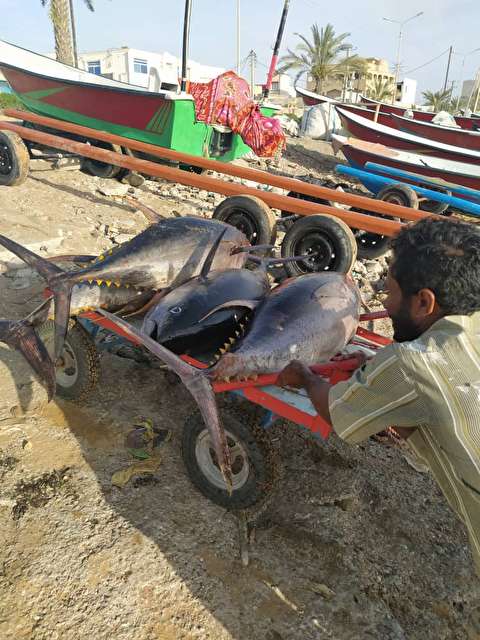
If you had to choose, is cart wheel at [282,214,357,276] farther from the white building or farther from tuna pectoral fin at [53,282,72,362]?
the white building

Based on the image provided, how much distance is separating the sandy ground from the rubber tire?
6482 millimetres

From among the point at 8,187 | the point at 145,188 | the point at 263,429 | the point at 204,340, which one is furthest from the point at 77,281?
the point at 145,188

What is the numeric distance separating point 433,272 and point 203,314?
1.48m

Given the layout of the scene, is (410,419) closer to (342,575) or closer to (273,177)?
(342,575)

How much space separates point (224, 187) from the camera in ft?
17.8

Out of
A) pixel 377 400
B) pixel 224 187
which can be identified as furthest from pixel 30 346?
pixel 224 187

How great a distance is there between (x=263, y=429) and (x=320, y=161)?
15784 mm

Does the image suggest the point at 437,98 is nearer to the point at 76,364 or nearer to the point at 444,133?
the point at 444,133

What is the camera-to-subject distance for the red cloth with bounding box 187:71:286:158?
829cm

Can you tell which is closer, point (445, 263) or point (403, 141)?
point (445, 263)

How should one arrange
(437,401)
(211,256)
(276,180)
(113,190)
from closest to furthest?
(437,401) → (211,256) → (276,180) → (113,190)

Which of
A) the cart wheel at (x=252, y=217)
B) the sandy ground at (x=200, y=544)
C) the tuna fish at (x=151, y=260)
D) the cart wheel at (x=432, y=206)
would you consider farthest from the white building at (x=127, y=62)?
the sandy ground at (x=200, y=544)

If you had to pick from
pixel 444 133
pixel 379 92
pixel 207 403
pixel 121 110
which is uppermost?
pixel 379 92

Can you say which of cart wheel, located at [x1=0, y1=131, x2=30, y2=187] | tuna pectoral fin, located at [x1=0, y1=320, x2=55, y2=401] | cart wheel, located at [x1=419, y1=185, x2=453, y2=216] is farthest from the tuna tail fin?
cart wheel, located at [x1=419, y1=185, x2=453, y2=216]
